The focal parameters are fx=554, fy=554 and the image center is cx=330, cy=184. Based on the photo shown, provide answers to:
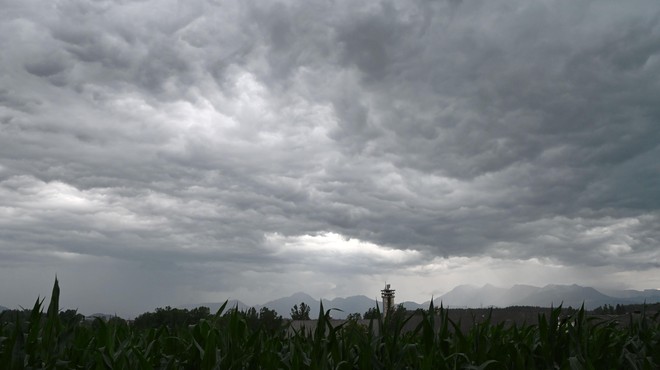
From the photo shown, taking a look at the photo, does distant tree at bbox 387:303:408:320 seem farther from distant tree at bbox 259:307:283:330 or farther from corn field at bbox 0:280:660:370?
distant tree at bbox 259:307:283:330

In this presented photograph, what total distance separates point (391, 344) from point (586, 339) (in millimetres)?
1713

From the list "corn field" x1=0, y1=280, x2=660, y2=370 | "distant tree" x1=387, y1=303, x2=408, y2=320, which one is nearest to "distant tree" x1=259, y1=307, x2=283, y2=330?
"corn field" x1=0, y1=280, x2=660, y2=370

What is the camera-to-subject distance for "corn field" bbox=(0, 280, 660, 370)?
322 centimetres

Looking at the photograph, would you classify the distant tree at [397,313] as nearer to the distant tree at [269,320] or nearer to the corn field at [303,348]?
the corn field at [303,348]

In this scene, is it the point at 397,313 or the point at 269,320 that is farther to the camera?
the point at 269,320

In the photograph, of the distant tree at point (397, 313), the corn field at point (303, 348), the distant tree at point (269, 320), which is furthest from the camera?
the distant tree at point (269, 320)

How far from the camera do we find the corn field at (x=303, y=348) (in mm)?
3219

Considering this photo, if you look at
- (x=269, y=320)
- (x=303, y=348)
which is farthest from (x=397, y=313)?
(x=269, y=320)

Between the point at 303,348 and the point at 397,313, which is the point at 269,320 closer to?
the point at 303,348

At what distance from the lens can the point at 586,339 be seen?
4.28 m

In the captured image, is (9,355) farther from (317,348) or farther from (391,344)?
(391,344)

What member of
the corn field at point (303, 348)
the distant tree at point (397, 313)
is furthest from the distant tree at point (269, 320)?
the distant tree at point (397, 313)

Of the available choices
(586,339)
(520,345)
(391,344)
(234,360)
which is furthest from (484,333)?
(234,360)

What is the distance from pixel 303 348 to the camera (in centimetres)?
387
